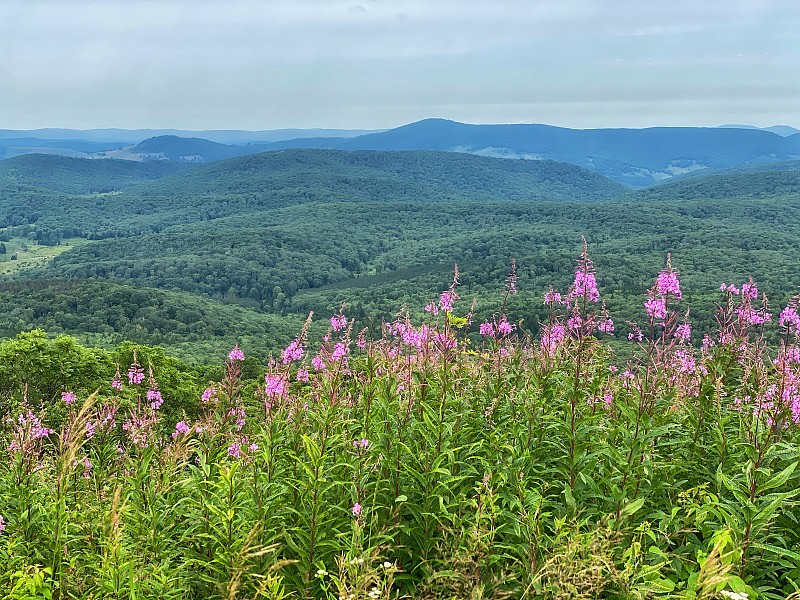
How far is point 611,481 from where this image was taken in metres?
3.43

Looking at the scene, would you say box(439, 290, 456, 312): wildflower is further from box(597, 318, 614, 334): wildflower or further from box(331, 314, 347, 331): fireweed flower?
A: box(597, 318, 614, 334): wildflower

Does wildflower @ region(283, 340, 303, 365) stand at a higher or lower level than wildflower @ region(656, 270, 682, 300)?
lower

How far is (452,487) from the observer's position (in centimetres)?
357

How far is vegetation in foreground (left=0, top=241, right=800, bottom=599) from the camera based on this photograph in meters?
2.85

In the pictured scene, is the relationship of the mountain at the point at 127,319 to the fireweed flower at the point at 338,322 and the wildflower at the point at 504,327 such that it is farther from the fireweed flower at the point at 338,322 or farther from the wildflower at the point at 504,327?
the fireweed flower at the point at 338,322

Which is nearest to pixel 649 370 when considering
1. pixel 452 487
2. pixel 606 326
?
pixel 606 326

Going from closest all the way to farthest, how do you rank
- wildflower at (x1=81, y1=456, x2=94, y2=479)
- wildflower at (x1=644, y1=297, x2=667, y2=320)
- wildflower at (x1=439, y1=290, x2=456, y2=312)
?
wildflower at (x1=644, y1=297, x2=667, y2=320) < wildflower at (x1=439, y1=290, x2=456, y2=312) < wildflower at (x1=81, y1=456, x2=94, y2=479)

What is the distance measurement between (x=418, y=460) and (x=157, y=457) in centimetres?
224

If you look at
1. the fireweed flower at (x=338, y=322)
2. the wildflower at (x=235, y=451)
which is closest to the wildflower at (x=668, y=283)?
the fireweed flower at (x=338, y=322)

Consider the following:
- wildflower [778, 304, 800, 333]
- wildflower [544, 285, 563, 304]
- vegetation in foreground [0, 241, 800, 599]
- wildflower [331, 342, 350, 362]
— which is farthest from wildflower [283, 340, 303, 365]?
wildflower [778, 304, 800, 333]

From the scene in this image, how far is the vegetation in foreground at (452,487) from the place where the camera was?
112 inches

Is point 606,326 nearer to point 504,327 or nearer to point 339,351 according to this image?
point 504,327

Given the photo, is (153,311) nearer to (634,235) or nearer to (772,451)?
(772,451)

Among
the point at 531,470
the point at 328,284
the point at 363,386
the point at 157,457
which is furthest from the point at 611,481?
the point at 328,284
